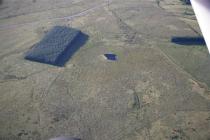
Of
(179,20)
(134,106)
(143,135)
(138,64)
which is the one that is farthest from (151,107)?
(179,20)

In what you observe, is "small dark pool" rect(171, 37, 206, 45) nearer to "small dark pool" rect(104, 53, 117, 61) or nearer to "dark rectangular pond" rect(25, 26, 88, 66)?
"small dark pool" rect(104, 53, 117, 61)

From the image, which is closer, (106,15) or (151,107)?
(151,107)

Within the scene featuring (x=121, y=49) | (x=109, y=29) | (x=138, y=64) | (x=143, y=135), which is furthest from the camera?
(x=109, y=29)

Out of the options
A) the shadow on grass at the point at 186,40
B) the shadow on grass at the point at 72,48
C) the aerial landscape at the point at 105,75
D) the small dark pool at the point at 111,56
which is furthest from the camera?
the shadow on grass at the point at 186,40

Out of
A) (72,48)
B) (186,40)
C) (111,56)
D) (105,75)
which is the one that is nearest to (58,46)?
(72,48)

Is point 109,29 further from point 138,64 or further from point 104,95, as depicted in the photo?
point 104,95

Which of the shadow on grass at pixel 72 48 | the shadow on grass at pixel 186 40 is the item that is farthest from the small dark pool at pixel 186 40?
the shadow on grass at pixel 72 48

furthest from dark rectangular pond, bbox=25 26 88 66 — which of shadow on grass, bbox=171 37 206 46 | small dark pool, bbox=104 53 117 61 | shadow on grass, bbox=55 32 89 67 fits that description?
shadow on grass, bbox=171 37 206 46

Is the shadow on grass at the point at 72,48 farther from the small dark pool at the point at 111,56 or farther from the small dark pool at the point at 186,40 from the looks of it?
the small dark pool at the point at 186,40
